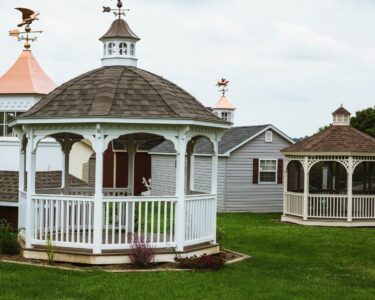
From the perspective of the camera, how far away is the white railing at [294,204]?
2506 cm

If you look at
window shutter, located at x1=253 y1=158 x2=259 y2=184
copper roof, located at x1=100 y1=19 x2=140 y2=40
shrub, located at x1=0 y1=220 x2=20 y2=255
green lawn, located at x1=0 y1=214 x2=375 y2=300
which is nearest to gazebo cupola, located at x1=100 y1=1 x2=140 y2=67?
copper roof, located at x1=100 y1=19 x2=140 y2=40

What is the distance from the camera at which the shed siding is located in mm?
30078

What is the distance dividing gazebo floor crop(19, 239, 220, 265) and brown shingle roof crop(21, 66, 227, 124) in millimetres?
2786

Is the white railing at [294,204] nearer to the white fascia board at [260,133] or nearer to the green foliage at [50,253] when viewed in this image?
the white fascia board at [260,133]

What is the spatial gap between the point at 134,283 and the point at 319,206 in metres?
15.2

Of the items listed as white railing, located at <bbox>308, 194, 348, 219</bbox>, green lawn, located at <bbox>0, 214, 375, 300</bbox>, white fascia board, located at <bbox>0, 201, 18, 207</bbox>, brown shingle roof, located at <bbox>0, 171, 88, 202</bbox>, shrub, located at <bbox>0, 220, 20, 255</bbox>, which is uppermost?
brown shingle roof, located at <bbox>0, 171, 88, 202</bbox>

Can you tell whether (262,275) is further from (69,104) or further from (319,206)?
(319,206)

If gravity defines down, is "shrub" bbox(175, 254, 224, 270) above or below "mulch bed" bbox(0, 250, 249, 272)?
above

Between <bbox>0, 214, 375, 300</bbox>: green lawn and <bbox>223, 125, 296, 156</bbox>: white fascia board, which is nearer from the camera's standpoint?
<bbox>0, 214, 375, 300</bbox>: green lawn

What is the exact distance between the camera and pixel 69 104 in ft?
46.4

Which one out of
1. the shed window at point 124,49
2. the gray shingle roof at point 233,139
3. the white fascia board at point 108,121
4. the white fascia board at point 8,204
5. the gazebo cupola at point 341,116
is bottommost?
the white fascia board at point 8,204

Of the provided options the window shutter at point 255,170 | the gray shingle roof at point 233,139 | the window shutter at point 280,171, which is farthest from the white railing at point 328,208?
the gray shingle roof at point 233,139

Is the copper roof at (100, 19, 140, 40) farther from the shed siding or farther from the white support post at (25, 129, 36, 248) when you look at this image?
the shed siding

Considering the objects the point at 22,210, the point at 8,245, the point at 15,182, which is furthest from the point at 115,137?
the point at 15,182
